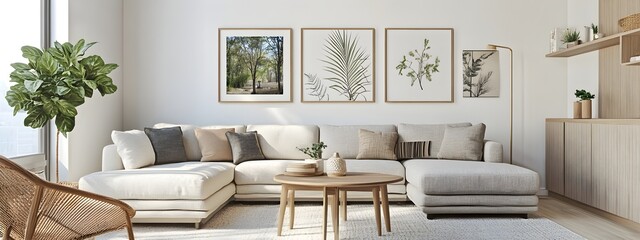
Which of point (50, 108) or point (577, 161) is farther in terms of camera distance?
point (577, 161)

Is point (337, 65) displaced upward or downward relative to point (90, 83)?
upward

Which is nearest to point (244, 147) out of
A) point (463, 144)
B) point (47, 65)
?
point (47, 65)

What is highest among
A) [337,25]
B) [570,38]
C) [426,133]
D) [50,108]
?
[337,25]

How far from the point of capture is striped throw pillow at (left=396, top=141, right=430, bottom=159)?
6.14 m

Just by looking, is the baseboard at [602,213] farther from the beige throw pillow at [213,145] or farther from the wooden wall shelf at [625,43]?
the beige throw pillow at [213,145]

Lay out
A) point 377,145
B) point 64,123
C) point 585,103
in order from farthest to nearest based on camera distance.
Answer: point 377,145 < point 585,103 < point 64,123

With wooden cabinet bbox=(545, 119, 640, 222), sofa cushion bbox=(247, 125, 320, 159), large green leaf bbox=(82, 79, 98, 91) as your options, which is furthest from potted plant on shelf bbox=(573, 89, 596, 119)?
large green leaf bbox=(82, 79, 98, 91)

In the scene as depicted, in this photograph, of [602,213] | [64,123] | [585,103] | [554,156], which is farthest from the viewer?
[554,156]

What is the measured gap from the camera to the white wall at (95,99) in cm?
555

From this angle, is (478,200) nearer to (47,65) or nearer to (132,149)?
(132,149)

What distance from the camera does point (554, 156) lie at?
623 cm

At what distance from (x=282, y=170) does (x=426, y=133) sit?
1.63 m

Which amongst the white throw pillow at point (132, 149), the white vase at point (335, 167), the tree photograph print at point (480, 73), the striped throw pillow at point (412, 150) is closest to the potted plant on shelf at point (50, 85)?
the white throw pillow at point (132, 149)

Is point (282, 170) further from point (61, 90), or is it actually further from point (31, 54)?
point (31, 54)
